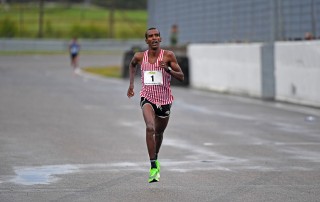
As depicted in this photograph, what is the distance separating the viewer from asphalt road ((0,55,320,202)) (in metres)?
10.0

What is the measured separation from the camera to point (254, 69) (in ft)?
85.8

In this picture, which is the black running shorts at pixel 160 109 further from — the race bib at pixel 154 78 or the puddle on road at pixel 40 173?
the puddle on road at pixel 40 173

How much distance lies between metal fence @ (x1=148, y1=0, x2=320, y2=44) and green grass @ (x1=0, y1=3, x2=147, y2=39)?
40074 mm

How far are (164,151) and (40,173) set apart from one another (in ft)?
9.92

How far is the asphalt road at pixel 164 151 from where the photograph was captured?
10.0 m

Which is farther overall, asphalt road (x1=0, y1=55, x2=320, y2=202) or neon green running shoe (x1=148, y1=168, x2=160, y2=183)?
neon green running shoe (x1=148, y1=168, x2=160, y2=183)

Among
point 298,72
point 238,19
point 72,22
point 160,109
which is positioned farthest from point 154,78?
point 72,22

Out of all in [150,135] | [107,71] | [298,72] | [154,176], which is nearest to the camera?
[154,176]

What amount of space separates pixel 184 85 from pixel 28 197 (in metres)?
23.7

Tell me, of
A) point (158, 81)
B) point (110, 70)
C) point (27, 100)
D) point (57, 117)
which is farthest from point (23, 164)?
point (110, 70)

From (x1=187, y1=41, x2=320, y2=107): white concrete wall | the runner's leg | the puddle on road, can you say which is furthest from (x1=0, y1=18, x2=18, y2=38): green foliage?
the runner's leg

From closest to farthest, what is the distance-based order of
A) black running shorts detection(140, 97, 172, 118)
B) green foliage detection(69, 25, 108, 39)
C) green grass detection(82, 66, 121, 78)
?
black running shorts detection(140, 97, 172, 118) < green grass detection(82, 66, 121, 78) < green foliage detection(69, 25, 108, 39)

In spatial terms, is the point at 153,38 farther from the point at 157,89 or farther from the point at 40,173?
the point at 40,173

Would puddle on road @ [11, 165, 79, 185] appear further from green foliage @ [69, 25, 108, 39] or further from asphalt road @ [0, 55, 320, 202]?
green foliage @ [69, 25, 108, 39]
